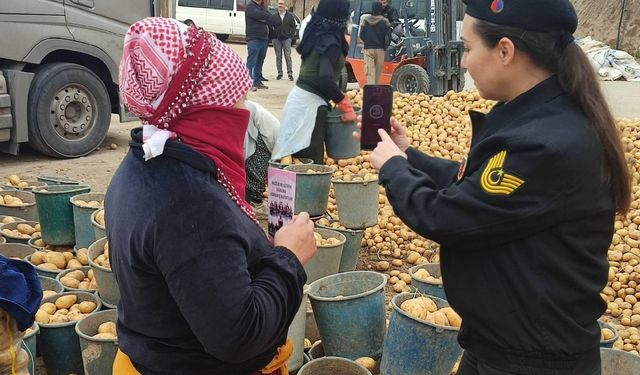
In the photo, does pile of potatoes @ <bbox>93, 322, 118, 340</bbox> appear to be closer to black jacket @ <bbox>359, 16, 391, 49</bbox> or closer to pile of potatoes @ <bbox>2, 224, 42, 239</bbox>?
pile of potatoes @ <bbox>2, 224, 42, 239</bbox>

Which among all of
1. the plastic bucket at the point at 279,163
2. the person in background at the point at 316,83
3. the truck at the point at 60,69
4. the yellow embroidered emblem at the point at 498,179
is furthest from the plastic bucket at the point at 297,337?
the truck at the point at 60,69

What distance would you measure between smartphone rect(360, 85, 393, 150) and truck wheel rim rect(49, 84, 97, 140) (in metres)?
6.28

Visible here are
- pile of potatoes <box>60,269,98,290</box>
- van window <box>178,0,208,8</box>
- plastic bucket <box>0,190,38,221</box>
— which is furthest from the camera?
van window <box>178,0,208,8</box>

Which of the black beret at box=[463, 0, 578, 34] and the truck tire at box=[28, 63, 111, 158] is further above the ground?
the black beret at box=[463, 0, 578, 34]

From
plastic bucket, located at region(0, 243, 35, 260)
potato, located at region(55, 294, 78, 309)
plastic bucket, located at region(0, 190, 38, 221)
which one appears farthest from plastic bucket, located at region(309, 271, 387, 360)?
plastic bucket, located at region(0, 190, 38, 221)

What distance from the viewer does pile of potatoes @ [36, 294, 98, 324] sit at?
10.4 feet

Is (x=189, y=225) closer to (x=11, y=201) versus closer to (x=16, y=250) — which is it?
(x=16, y=250)

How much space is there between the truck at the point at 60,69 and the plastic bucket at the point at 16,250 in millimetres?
3575

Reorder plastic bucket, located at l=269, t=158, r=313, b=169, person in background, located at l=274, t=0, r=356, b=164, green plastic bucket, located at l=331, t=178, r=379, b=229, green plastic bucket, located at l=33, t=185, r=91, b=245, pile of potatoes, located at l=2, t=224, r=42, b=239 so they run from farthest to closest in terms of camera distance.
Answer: person in background, located at l=274, t=0, r=356, b=164 < plastic bucket, located at l=269, t=158, r=313, b=169 < green plastic bucket, located at l=331, t=178, r=379, b=229 < pile of potatoes, located at l=2, t=224, r=42, b=239 < green plastic bucket, located at l=33, t=185, r=91, b=245

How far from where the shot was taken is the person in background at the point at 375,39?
480 inches

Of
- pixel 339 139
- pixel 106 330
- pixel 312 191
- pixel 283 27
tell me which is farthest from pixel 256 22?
pixel 106 330

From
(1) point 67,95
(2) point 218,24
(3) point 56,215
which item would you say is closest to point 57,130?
(1) point 67,95

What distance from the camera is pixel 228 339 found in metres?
1.50

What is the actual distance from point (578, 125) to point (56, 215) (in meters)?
3.64
